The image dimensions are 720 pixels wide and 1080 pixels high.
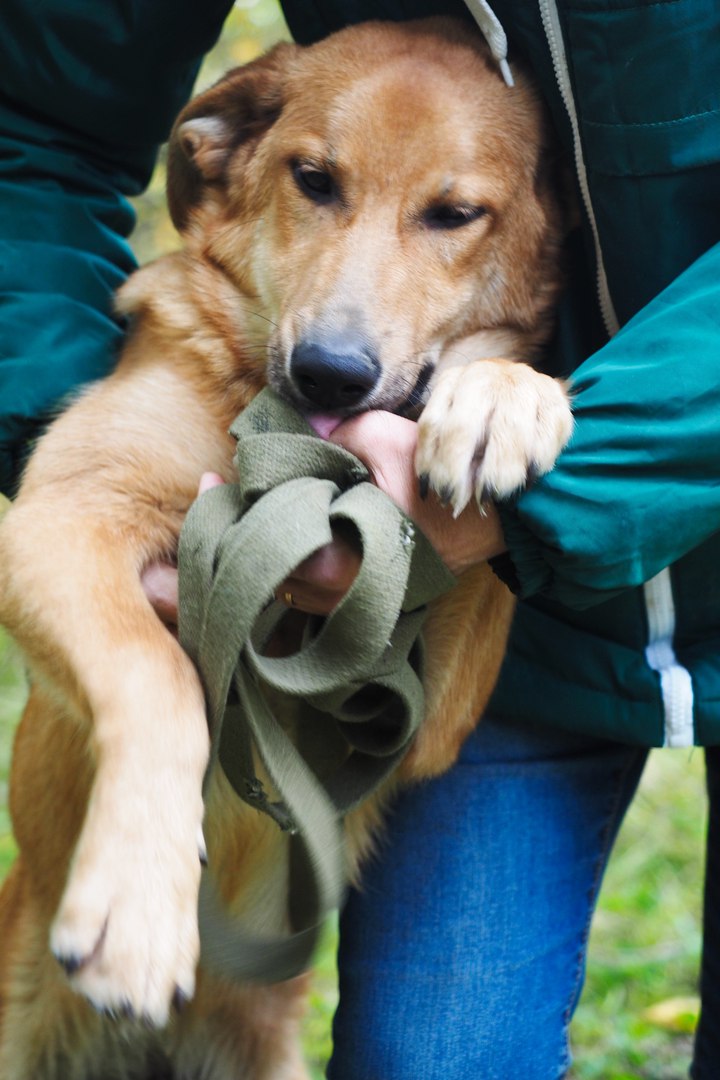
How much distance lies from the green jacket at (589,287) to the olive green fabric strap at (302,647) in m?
0.22

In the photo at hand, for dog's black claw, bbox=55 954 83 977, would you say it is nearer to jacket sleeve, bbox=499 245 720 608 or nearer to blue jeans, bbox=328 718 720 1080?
jacket sleeve, bbox=499 245 720 608

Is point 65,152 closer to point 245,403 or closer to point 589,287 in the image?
point 245,403

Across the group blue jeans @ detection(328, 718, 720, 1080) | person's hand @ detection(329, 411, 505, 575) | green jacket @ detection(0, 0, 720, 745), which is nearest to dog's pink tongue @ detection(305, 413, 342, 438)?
person's hand @ detection(329, 411, 505, 575)

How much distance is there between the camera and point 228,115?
237cm

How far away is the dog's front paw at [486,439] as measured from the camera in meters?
1.62

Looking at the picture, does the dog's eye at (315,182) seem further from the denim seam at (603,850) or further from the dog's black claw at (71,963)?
the dog's black claw at (71,963)

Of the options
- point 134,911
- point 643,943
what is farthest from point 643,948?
point 134,911

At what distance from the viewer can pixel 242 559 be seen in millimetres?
1544

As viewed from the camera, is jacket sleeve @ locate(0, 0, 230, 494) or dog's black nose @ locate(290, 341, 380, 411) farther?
jacket sleeve @ locate(0, 0, 230, 494)

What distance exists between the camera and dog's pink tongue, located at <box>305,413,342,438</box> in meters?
1.95

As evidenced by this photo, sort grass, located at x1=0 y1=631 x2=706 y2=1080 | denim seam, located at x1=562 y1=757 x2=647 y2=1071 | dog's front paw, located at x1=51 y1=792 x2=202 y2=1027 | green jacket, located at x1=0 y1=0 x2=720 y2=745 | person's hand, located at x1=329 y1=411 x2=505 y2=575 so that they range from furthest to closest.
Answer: grass, located at x1=0 y1=631 x2=706 y2=1080
denim seam, located at x1=562 y1=757 x2=647 y2=1071
person's hand, located at x1=329 y1=411 x2=505 y2=575
green jacket, located at x1=0 y1=0 x2=720 y2=745
dog's front paw, located at x1=51 y1=792 x2=202 y2=1027

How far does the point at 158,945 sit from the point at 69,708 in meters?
0.53

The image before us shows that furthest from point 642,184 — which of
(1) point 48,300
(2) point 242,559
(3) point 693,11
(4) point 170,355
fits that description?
(1) point 48,300

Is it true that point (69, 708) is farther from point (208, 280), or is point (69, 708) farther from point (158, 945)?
point (208, 280)
